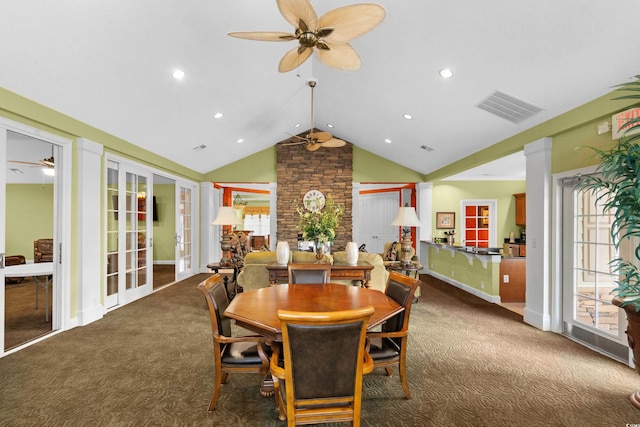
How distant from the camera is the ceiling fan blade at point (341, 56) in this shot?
245 cm

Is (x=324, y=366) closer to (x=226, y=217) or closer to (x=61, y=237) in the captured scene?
(x=61, y=237)

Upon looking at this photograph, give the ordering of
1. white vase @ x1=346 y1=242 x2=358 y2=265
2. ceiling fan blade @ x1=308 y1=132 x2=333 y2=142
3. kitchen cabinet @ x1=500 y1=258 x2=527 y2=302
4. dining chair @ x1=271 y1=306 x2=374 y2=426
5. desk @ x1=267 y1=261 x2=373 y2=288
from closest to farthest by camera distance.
Result: dining chair @ x1=271 y1=306 x2=374 y2=426
desk @ x1=267 y1=261 x2=373 y2=288
white vase @ x1=346 y1=242 x2=358 y2=265
kitchen cabinet @ x1=500 y1=258 x2=527 y2=302
ceiling fan blade @ x1=308 y1=132 x2=333 y2=142

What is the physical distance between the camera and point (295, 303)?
7.50 feet

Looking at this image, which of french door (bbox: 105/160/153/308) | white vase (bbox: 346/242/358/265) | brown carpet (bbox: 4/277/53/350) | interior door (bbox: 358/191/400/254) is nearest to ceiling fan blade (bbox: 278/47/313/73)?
white vase (bbox: 346/242/358/265)

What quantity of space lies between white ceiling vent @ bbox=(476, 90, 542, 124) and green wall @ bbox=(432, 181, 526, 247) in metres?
4.27

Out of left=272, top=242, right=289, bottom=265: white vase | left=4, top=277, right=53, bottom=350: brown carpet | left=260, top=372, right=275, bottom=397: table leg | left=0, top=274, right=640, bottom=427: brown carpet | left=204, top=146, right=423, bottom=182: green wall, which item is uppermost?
left=204, top=146, right=423, bottom=182: green wall

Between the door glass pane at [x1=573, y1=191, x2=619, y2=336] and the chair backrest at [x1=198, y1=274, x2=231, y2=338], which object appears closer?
the chair backrest at [x1=198, y1=274, x2=231, y2=338]

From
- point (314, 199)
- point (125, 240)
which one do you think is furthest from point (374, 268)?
point (314, 199)

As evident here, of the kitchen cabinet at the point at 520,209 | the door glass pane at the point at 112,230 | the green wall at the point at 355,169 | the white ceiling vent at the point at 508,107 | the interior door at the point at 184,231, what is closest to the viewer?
the white ceiling vent at the point at 508,107

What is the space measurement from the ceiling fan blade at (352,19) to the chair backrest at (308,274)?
6.63 ft

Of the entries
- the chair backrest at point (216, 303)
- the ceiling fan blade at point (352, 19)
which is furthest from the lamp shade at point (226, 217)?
the ceiling fan blade at point (352, 19)

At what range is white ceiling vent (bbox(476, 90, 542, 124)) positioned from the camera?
3.77 metres

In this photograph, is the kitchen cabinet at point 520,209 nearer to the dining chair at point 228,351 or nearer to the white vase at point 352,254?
the white vase at point 352,254

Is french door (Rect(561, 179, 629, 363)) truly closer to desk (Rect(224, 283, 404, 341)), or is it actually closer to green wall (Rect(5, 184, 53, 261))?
desk (Rect(224, 283, 404, 341))
